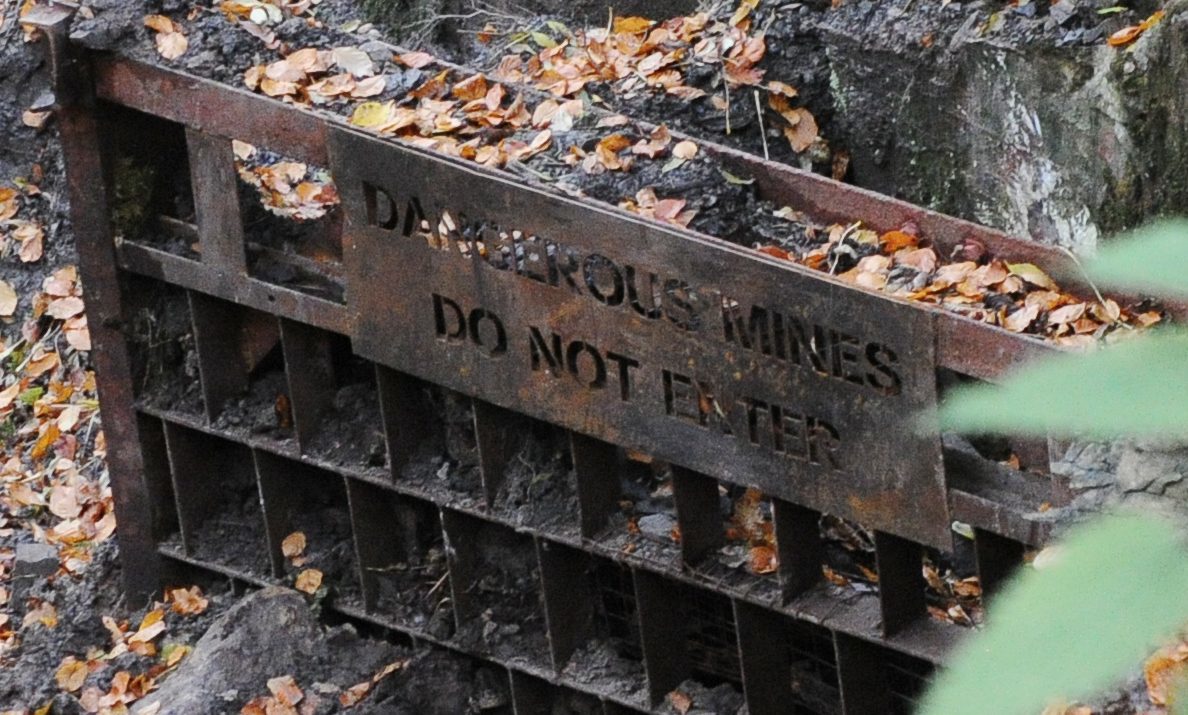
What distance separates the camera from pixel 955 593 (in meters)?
3.74

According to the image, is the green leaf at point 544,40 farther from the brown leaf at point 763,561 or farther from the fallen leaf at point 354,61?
the brown leaf at point 763,561

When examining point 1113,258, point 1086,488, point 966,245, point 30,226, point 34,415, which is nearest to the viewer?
point 1113,258

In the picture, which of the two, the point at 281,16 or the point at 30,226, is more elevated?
the point at 281,16

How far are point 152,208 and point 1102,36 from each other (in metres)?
2.41

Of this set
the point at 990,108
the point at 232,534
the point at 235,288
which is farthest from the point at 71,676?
the point at 990,108

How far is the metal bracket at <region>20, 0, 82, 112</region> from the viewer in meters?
4.12

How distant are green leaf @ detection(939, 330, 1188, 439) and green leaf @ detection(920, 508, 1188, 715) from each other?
0.05 meters

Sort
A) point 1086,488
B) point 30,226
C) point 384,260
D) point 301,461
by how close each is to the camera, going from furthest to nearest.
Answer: point 30,226 < point 301,461 < point 384,260 < point 1086,488

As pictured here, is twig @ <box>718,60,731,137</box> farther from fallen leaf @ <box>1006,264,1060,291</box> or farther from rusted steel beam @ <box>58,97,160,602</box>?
rusted steel beam @ <box>58,97,160,602</box>

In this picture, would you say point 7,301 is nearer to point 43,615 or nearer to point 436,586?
point 43,615

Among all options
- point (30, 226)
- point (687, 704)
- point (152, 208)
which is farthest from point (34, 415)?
point (687, 704)

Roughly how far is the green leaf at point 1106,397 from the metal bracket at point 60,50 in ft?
12.2

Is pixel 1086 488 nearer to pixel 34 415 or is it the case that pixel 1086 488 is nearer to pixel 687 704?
pixel 687 704

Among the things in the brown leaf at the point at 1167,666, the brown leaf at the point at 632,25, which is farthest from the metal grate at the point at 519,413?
the brown leaf at the point at 1167,666
